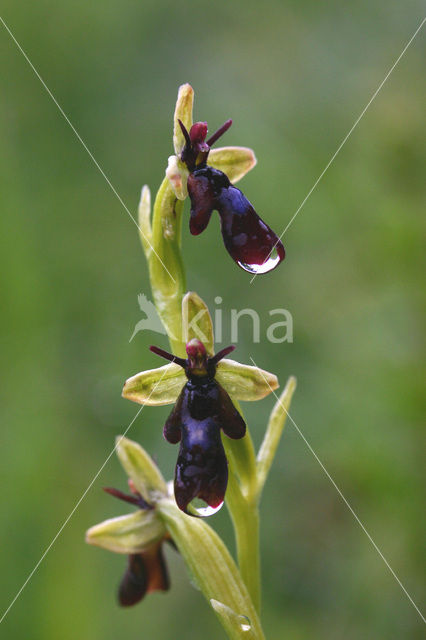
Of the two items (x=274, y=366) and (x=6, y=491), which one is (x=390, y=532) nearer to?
(x=274, y=366)

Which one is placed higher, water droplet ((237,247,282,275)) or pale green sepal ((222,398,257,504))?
water droplet ((237,247,282,275))

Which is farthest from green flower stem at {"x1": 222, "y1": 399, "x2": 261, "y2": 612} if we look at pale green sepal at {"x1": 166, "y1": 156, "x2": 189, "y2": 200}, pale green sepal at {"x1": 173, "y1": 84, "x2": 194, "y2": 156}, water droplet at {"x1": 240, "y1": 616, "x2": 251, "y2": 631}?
pale green sepal at {"x1": 173, "y1": 84, "x2": 194, "y2": 156}

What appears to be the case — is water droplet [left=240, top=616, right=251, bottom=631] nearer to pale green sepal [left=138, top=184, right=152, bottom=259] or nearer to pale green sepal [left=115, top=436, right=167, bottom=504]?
pale green sepal [left=115, top=436, right=167, bottom=504]

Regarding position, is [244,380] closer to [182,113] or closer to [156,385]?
[156,385]

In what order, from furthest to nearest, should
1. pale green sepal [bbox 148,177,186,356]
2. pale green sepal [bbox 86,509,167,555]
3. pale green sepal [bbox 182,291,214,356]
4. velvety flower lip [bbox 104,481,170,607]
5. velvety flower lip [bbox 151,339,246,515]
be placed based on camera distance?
1. velvety flower lip [bbox 104,481,170,607]
2. pale green sepal [bbox 86,509,167,555]
3. pale green sepal [bbox 148,177,186,356]
4. pale green sepal [bbox 182,291,214,356]
5. velvety flower lip [bbox 151,339,246,515]

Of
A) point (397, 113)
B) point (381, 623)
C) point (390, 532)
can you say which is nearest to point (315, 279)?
point (397, 113)

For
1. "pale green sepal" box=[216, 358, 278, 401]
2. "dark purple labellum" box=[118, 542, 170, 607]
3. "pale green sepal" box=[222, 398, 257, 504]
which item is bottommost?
"dark purple labellum" box=[118, 542, 170, 607]
